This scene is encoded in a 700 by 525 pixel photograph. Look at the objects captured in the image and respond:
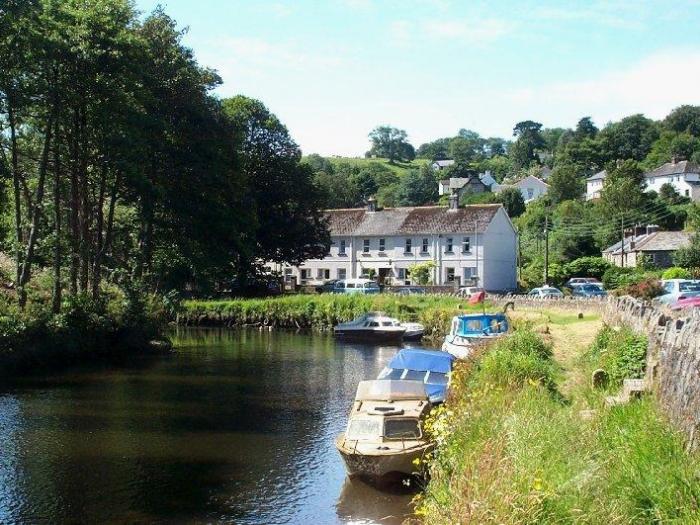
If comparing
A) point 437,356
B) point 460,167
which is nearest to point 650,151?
point 460,167

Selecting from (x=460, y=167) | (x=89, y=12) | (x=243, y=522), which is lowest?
(x=243, y=522)

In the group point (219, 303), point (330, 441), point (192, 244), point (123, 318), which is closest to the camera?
point (330, 441)

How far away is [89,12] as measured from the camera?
119ft

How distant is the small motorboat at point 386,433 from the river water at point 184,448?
25.8 inches

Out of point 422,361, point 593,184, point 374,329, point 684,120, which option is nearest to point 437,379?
point 422,361

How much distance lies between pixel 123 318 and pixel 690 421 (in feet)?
115

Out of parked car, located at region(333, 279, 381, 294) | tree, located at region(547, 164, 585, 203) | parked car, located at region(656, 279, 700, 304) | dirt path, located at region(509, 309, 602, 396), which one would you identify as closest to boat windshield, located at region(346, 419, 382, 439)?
dirt path, located at region(509, 309, 602, 396)

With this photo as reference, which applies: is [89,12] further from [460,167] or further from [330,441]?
[460,167]

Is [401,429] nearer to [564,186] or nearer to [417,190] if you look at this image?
[564,186]

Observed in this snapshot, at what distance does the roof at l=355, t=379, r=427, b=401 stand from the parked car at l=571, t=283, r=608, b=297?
41.1m

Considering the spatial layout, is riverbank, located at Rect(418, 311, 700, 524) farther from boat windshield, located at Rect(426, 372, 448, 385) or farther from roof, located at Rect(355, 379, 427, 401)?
boat windshield, located at Rect(426, 372, 448, 385)

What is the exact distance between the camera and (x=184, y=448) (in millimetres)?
20562

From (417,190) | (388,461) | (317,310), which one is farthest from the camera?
(417,190)

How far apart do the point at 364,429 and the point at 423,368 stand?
7.59 meters
